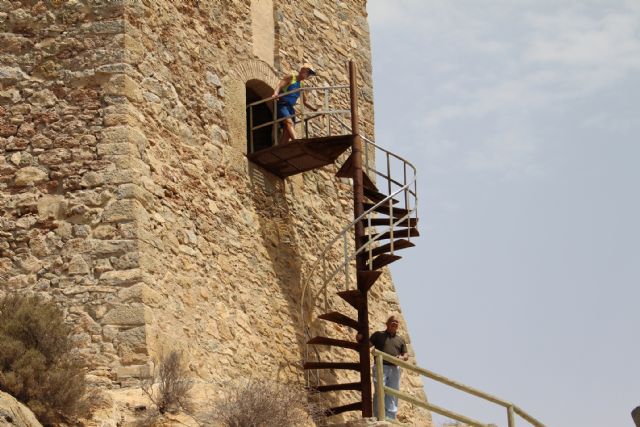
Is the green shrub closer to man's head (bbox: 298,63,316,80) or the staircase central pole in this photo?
the staircase central pole

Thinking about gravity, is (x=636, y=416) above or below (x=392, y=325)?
below

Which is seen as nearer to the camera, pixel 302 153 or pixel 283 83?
pixel 302 153

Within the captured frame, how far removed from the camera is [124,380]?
521 inches

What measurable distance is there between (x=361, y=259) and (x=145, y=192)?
3245mm

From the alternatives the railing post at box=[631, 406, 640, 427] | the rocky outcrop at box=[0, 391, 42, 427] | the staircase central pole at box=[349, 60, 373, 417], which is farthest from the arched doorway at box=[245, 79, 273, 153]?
the rocky outcrop at box=[0, 391, 42, 427]

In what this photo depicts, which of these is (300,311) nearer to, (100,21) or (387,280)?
(387,280)

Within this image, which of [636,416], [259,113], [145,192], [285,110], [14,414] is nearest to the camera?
[14,414]

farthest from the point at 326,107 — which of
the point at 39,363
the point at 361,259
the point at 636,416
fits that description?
the point at 39,363

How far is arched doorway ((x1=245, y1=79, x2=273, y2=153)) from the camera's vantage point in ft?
56.2

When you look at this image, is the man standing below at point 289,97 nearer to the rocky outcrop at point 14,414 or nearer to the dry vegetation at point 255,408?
the dry vegetation at point 255,408

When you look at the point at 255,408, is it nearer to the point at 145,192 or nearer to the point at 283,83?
the point at 145,192

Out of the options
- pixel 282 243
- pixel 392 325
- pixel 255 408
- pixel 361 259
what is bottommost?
pixel 255 408

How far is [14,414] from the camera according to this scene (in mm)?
11461

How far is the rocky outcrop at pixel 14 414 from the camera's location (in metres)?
11.3
